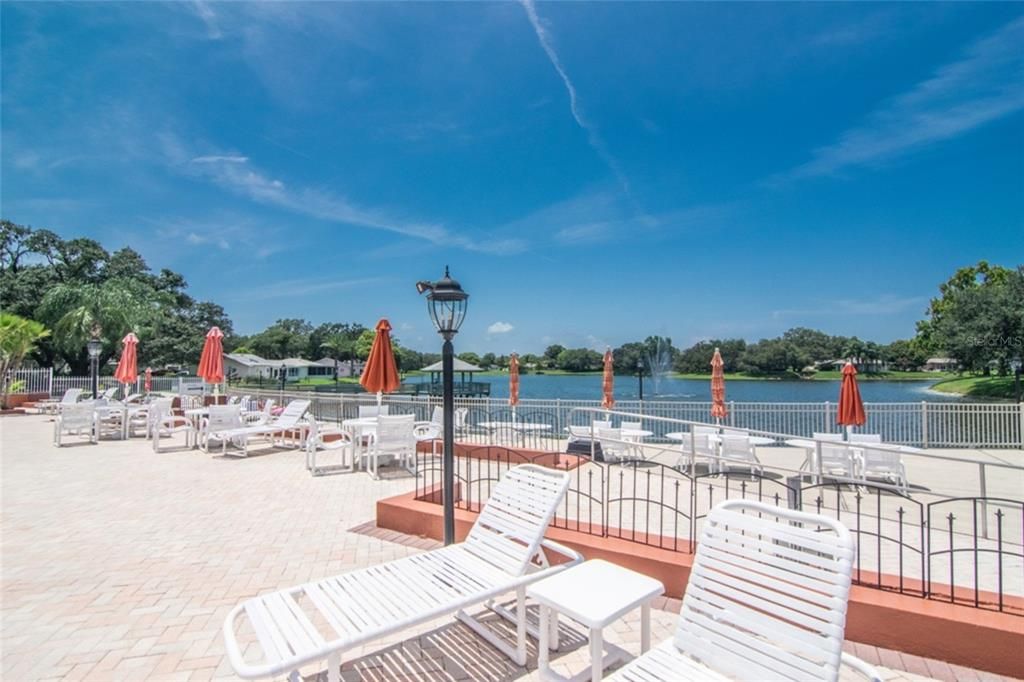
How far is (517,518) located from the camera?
316cm

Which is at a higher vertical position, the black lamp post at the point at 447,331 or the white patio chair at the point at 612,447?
the black lamp post at the point at 447,331

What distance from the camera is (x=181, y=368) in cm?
3719

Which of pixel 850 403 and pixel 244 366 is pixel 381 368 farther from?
pixel 244 366

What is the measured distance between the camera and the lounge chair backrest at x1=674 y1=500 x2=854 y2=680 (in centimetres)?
176

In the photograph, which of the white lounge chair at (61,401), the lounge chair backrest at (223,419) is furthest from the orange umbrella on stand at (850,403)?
the white lounge chair at (61,401)

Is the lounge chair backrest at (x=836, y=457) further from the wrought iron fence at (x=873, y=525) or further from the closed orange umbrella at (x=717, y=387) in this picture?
the closed orange umbrella at (x=717, y=387)

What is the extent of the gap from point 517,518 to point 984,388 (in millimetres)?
44958

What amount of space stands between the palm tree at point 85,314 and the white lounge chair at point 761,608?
32183 millimetres

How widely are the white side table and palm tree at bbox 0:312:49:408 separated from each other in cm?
2466

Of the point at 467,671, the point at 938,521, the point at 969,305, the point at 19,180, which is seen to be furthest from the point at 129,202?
the point at 969,305

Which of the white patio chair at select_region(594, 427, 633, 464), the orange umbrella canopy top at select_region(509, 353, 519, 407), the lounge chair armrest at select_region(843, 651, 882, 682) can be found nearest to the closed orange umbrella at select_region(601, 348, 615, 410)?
the orange umbrella canopy top at select_region(509, 353, 519, 407)

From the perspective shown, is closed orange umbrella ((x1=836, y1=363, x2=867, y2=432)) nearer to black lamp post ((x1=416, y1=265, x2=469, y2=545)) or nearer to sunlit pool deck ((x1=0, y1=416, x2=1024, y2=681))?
sunlit pool deck ((x1=0, y1=416, x2=1024, y2=681))

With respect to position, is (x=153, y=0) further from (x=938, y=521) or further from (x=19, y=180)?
(x=19, y=180)

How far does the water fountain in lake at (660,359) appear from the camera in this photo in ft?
136
